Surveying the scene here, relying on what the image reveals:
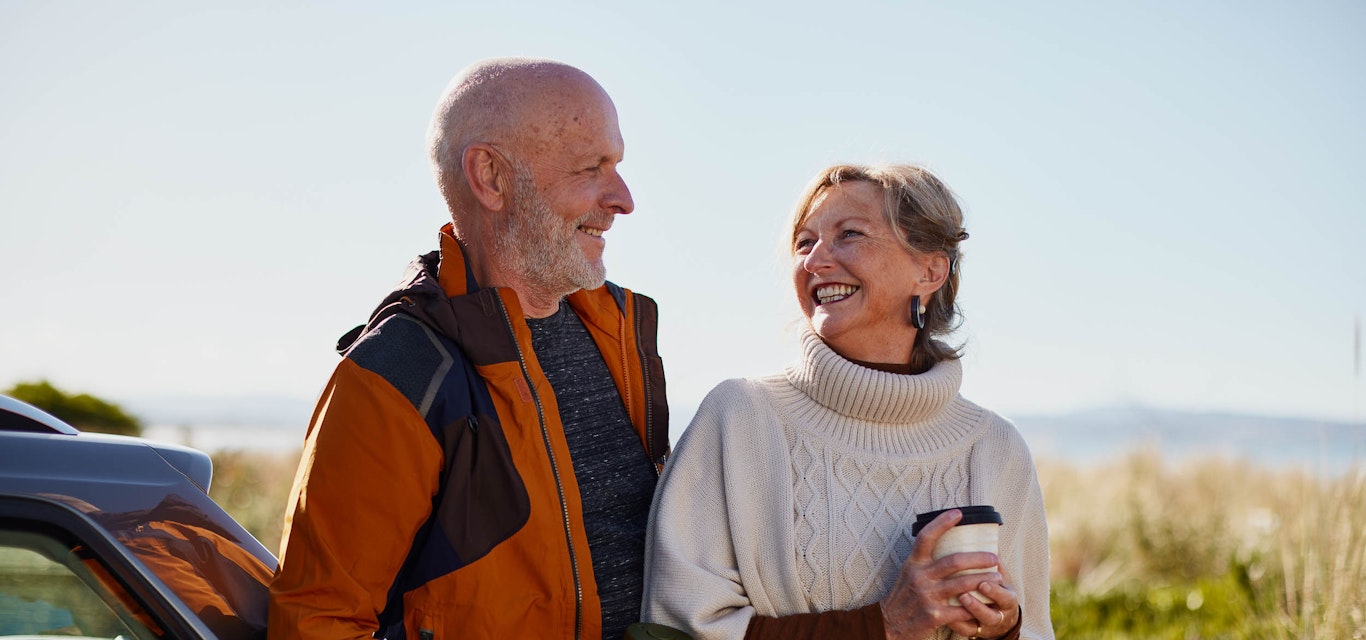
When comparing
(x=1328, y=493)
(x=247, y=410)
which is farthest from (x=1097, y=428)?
(x=1328, y=493)

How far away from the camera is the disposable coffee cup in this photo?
2.71 metres

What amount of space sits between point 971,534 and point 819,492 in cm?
44

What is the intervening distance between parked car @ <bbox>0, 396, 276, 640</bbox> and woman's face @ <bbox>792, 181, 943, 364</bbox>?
5.42 feet

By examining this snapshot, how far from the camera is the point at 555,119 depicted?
309 cm

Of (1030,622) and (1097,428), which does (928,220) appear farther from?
(1097,428)

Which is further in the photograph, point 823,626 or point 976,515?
point 823,626

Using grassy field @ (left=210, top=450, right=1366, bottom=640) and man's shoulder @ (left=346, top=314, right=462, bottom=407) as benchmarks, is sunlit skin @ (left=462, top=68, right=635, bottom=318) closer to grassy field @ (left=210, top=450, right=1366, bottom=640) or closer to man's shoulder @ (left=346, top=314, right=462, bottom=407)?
man's shoulder @ (left=346, top=314, right=462, bottom=407)

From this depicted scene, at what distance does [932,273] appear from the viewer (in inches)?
130

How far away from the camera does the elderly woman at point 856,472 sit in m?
2.83

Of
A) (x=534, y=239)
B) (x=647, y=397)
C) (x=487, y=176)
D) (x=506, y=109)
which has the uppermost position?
(x=506, y=109)

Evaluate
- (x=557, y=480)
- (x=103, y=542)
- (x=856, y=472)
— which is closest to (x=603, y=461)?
(x=557, y=480)

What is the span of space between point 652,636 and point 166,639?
1.02 meters

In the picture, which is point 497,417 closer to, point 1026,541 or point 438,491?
point 438,491

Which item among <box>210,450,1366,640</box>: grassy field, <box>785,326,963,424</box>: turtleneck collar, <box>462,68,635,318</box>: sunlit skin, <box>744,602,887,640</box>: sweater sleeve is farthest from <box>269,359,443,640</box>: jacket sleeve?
<box>210,450,1366,640</box>: grassy field
